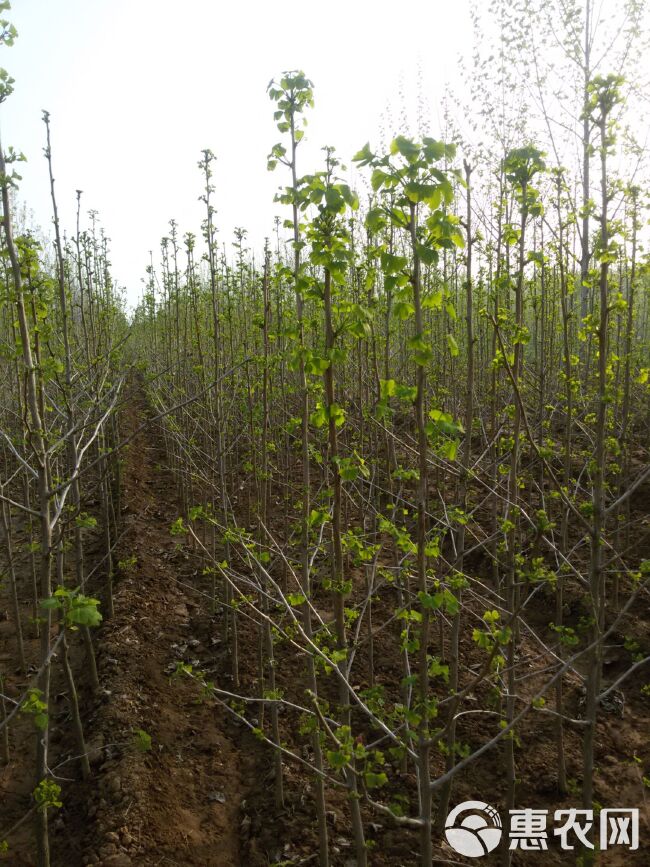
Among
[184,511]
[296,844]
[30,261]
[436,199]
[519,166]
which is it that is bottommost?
[296,844]

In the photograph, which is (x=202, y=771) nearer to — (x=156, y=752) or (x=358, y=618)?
(x=156, y=752)

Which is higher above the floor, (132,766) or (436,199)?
(436,199)

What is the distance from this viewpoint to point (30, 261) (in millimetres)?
3260

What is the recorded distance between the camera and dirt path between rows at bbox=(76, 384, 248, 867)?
360 cm

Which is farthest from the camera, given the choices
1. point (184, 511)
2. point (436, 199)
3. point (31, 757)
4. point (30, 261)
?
point (184, 511)

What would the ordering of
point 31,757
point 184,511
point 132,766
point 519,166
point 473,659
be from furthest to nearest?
point 184,511
point 473,659
point 31,757
point 132,766
point 519,166

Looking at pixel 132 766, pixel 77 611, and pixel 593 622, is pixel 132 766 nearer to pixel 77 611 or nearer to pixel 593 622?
pixel 77 611

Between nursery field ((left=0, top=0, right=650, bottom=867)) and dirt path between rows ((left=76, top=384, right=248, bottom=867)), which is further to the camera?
dirt path between rows ((left=76, top=384, right=248, bottom=867))

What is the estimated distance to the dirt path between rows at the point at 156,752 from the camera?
360 centimetres

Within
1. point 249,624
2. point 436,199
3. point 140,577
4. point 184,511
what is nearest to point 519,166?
point 436,199

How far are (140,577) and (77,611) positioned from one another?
16.4 feet

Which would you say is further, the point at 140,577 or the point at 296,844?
the point at 140,577

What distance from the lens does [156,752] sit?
4305 millimetres

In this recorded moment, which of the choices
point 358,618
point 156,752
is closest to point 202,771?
point 156,752
